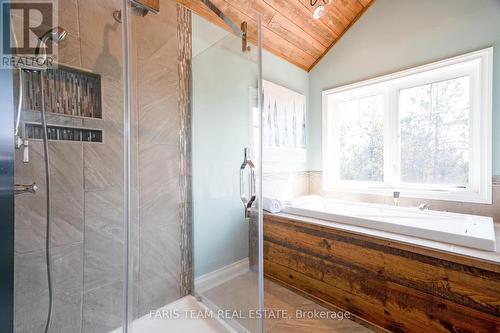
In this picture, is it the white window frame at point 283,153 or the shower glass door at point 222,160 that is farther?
the white window frame at point 283,153

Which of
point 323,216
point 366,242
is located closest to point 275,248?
point 323,216

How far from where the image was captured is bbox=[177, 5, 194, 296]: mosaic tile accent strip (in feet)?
5.59

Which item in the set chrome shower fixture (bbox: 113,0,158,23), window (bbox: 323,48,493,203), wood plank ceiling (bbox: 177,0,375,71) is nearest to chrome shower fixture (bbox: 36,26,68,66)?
chrome shower fixture (bbox: 113,0,158,23)

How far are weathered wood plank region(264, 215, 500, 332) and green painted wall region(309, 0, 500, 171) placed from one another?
126 centimetres

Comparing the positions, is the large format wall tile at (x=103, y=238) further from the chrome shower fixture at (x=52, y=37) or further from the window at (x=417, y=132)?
the window at (x=417, y=132)

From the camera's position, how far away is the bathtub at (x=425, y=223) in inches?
50.2

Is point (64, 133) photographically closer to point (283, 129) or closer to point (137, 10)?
point (137, 10)

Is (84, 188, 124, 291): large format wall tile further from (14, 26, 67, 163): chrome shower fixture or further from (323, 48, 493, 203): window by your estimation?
(323, 48, 493, 203): window

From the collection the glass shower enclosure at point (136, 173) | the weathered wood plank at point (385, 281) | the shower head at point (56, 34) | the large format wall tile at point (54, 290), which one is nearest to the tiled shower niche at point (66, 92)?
the glass shower enclosure at point (136, 173)

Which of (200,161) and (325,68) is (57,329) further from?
(325,68)

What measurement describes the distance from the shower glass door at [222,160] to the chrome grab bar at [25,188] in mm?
923

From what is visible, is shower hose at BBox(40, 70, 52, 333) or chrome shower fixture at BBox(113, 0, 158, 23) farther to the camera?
chrome shower fixture at BBox(113, 0, 158, 23)

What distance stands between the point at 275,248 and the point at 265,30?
2116mm

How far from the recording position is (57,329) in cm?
118
